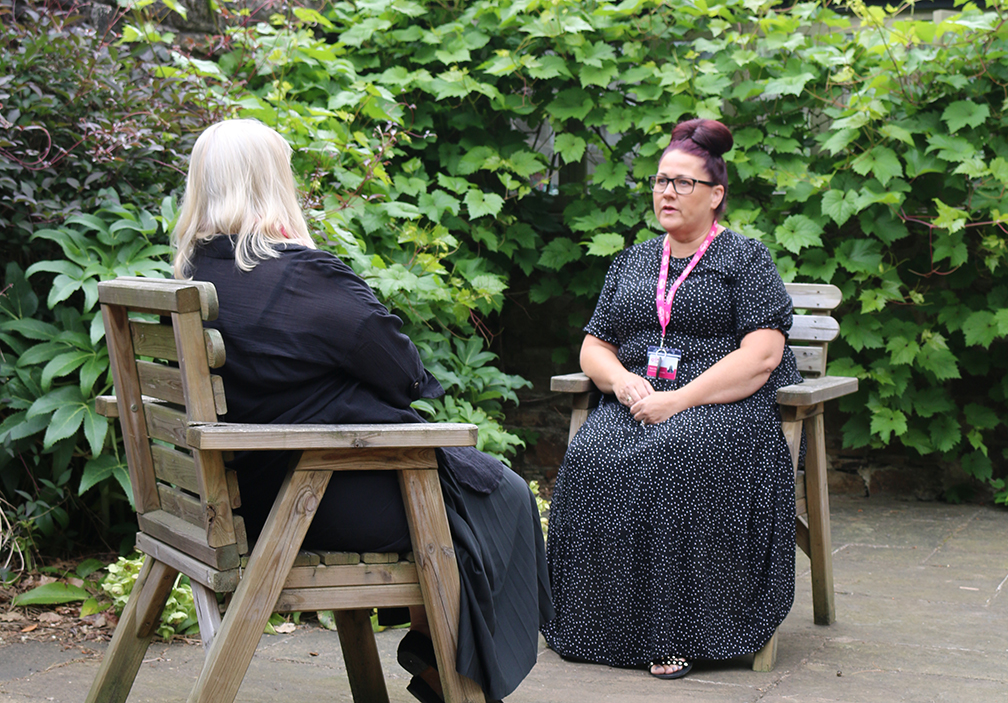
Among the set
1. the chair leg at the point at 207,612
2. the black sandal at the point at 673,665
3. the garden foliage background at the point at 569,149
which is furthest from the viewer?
the garden foliage background at the point at 569,149

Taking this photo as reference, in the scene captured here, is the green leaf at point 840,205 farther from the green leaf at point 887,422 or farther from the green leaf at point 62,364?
the green leaf at point 62,364

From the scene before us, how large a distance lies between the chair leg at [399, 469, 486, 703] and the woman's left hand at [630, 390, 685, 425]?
1.16 meters

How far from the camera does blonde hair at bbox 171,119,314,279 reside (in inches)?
78.8

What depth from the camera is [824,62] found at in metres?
4.55

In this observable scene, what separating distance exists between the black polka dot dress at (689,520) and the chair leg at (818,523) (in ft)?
0.79

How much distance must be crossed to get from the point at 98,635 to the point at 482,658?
55.8 inches

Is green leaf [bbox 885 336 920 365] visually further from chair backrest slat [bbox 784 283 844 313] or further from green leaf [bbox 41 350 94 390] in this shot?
green leaf [bbox 41 350 94 390]

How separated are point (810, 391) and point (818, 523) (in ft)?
1.66

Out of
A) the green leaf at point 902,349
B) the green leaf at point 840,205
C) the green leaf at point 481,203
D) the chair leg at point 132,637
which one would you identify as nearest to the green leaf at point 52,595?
the chair leg at point 132,637

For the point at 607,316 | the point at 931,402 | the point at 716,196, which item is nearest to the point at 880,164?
the point at 931,402

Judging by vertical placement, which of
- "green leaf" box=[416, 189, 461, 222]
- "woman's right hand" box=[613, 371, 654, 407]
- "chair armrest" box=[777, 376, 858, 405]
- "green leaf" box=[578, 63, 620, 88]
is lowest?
"chair armrest" box=[777, 376, 858, 405]

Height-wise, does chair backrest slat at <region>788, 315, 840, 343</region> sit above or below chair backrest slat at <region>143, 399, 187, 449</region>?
below

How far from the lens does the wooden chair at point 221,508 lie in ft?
5.72

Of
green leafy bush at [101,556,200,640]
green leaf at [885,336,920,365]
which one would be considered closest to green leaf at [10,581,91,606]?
green leafy bush at [101,556,200,640]
